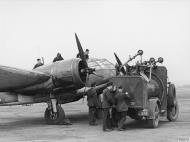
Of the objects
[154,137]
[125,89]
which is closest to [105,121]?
[125,89]

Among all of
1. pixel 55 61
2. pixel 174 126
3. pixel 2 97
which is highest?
pixel 55 61

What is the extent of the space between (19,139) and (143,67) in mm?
5883

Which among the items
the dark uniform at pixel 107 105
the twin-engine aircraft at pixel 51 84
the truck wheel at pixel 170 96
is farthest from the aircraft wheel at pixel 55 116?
the truck wheel at pixel 170 96

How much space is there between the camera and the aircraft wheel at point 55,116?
→ 1497cm

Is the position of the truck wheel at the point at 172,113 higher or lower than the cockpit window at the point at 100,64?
lower

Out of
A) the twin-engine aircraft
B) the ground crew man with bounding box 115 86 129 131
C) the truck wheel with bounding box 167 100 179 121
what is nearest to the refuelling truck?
the truck wheel with bounding box 167 100 179 121

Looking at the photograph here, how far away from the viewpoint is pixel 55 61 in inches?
633

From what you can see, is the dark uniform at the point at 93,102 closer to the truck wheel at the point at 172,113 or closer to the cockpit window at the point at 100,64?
the cockpit window at the point at 100,64

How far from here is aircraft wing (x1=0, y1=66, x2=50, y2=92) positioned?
559 inches

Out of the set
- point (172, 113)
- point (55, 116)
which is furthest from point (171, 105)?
point (55, 116)

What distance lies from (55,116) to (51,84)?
127cm

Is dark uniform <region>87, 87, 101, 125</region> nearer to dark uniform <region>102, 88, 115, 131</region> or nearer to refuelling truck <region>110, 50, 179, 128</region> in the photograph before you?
refuelling truck <region>110, 50, 179, 128</region>

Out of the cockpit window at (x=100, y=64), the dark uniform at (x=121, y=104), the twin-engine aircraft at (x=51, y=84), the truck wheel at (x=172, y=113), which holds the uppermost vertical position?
the cockpit window at (x=100, y=64)

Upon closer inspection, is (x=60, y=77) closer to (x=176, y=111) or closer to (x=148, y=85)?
(x=148, y=85)
